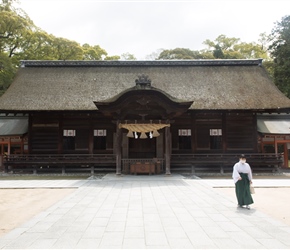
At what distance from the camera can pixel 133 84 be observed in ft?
68.7

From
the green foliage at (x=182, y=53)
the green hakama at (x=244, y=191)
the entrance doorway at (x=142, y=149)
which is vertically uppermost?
the green foliage at (x=182, y=53)

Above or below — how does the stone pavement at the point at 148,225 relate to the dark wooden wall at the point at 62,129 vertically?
below

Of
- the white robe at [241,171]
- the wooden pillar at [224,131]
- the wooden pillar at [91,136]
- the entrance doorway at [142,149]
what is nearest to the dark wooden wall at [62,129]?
the wooden pillar at [91,136]

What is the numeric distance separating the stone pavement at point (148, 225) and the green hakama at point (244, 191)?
309mm

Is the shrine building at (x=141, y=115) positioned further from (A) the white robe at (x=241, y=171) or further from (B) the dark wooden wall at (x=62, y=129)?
(A) the white robe at (x=241, y=171)

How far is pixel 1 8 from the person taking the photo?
2955cm

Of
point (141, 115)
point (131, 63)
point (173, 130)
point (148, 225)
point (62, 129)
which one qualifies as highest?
point (131, 63)

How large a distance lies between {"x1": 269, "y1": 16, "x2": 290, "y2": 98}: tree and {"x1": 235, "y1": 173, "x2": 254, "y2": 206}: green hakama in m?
21.6

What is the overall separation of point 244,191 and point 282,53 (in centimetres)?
2284

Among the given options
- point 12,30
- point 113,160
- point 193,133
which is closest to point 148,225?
point 113,160

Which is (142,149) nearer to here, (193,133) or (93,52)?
(193,133)

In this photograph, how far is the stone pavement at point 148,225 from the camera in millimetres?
5180

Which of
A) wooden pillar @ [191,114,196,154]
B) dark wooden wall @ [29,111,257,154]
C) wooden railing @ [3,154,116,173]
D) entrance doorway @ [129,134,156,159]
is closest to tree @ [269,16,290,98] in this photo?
dark wooden wall @ [29,111,257,154]

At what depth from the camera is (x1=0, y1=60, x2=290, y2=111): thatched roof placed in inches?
739
